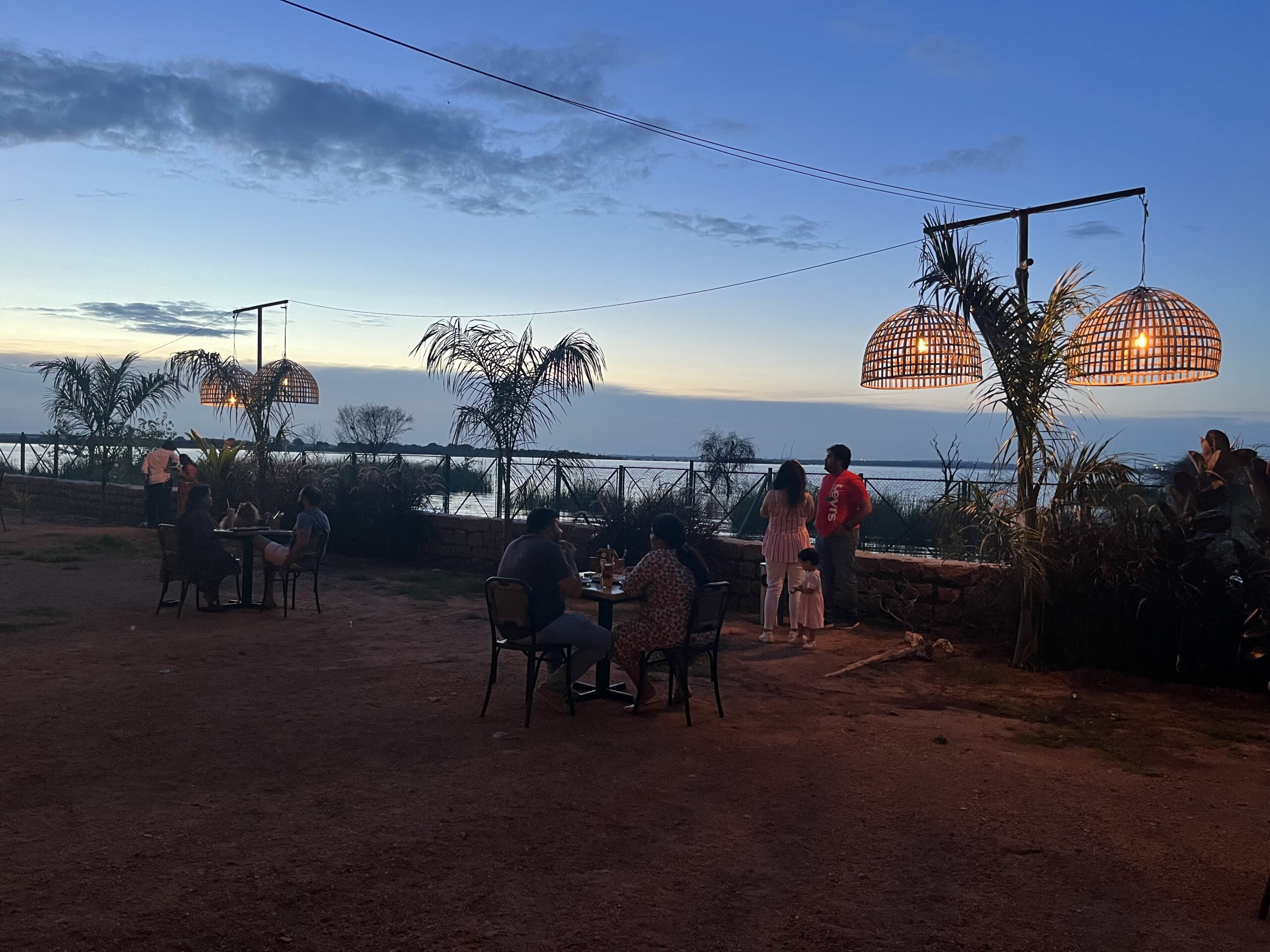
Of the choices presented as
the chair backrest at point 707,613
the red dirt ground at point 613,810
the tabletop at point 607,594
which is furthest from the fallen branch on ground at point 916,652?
the tabletop at point 607,594

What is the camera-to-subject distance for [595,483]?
1175cm

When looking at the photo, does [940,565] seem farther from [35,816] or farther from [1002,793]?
[35,816]

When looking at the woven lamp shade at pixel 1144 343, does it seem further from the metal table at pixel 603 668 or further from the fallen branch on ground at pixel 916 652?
the metal table at pixel 603 668

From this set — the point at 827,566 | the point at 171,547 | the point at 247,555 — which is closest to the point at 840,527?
the point at 827,566

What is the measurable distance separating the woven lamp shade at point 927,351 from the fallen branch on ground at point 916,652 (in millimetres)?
1872

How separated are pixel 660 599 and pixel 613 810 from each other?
1.56m

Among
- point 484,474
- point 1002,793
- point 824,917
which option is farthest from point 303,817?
point 484,474

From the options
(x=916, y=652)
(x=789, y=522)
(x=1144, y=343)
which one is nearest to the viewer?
(x=1144, y=343)

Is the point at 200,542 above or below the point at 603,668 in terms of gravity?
above

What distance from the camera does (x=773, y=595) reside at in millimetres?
7688

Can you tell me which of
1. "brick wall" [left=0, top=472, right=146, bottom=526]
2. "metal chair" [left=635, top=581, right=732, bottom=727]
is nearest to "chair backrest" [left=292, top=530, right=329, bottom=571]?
"metal chair" [left=635, top=581, right=732, bottom=727]

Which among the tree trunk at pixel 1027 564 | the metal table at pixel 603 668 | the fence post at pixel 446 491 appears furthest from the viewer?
the fence post at pixel 446 491

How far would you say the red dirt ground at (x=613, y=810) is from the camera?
9.70 ft

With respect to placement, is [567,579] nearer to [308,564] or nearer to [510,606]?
[510,606]
